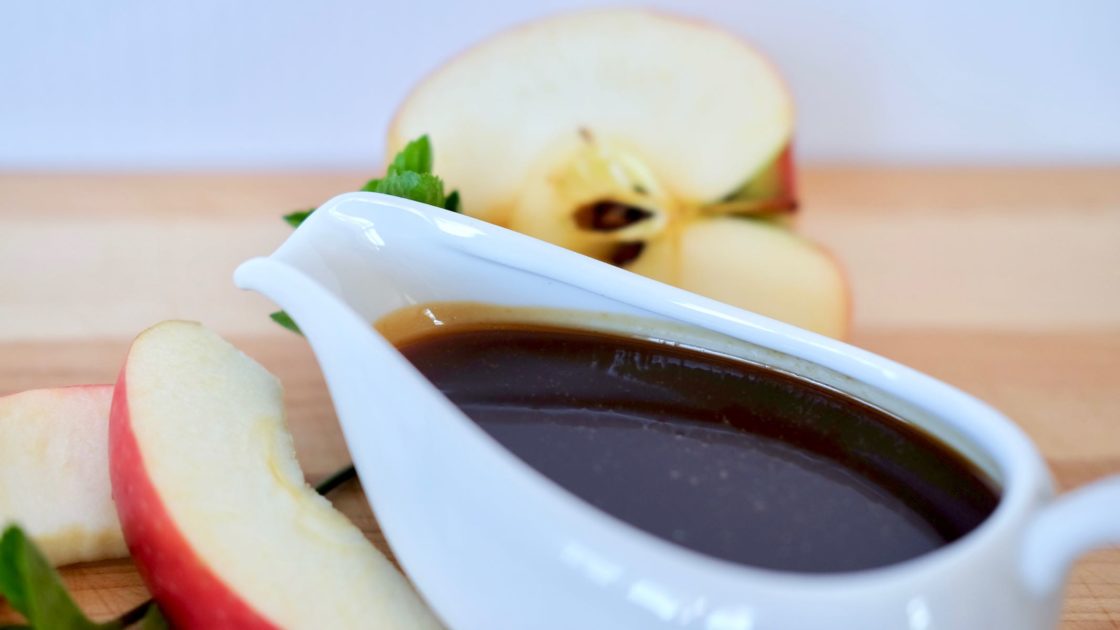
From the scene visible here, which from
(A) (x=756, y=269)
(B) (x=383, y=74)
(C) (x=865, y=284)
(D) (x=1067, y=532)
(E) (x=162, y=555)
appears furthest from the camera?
(B) (x=383, y=74)

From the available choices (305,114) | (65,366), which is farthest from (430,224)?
(305,114)

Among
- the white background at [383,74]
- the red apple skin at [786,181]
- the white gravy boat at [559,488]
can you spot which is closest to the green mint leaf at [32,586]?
the white gravy boat at [559,488]

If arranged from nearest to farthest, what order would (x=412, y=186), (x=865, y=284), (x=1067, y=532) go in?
1. (x=1067, y=532)
2. (x=412, y=186)
3. (x=865, y=284)

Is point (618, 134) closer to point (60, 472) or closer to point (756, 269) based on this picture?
point (756, 269)

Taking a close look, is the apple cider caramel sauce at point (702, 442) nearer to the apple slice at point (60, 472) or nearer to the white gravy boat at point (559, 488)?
the white gravy boat at point (559, 488)

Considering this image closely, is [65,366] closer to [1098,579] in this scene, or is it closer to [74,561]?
[74,561]

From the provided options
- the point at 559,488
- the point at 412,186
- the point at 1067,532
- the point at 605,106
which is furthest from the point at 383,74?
the point at 1067,532
